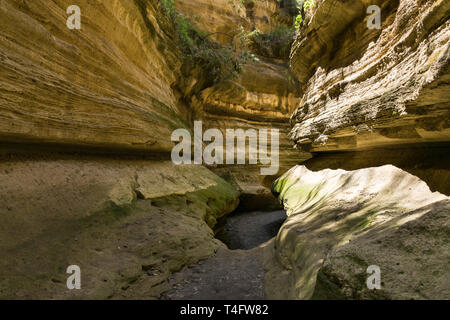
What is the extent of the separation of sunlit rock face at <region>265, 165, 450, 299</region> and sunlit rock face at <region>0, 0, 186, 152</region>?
4.92 m

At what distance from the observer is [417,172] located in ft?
12.2

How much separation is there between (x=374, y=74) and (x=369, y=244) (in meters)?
4.18

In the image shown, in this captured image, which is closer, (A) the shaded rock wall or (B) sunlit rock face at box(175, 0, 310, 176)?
(A) the shaded rock wall

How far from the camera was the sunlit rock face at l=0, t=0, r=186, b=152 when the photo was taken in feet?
11.8

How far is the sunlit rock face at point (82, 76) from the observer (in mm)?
3588

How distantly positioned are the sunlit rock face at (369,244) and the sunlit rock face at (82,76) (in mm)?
4919

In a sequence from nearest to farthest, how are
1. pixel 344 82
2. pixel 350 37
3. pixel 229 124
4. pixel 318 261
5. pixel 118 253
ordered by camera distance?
pixel 318 261 → pixel 118 253 → pixel 344 82 → pixel 350 37 → pixel 229 124

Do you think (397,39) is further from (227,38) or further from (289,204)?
(227,38)

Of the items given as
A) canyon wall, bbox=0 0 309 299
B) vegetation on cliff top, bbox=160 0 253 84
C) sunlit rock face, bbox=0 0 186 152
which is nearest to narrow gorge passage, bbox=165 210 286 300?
canyon wall, bbox=0 0 309 299

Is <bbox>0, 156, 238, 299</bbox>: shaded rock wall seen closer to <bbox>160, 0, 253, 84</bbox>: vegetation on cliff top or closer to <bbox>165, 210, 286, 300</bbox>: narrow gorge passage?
<bbox>165, 210, 286, 300</bbox>: narrow gorge passage

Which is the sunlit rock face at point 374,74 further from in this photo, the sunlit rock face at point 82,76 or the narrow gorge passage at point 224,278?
the sunlit rock face at point 82,76

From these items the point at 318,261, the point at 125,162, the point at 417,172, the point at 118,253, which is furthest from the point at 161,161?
the point at 417,172

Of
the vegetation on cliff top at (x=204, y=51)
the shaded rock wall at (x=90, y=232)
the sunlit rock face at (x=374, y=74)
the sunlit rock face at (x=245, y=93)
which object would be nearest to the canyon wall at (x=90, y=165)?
the shaded rock wall at (x=90, y=232)
